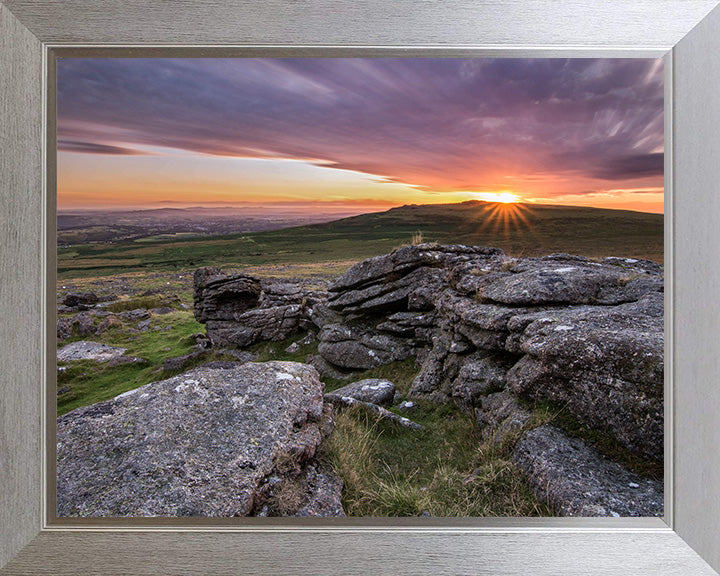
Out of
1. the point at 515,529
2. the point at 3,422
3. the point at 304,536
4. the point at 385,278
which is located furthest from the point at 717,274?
the point at 385,278

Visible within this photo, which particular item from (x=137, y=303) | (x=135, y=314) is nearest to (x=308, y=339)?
(x=135, y=314)

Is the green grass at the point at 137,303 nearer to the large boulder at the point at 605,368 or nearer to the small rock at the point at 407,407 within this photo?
the small rock at the point at 407,407

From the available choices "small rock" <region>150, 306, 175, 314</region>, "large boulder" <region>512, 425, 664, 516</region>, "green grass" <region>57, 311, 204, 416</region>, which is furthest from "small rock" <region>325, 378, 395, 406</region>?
"small rock" <region>150, 306, 175, 314</region>

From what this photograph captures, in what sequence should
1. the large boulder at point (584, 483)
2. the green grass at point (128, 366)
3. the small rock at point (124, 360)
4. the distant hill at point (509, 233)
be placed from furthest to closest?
1. the small rock at point (124, 360)
2. the green grass at point (128, 366)
3. the distant hill at point (509, 233)
4. the large boulder at point (584, 483)

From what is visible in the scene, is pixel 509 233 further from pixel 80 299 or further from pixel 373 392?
pixel 80 299

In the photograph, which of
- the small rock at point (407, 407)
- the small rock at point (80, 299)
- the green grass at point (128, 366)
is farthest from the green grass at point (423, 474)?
the small rock at point (80, 299)
